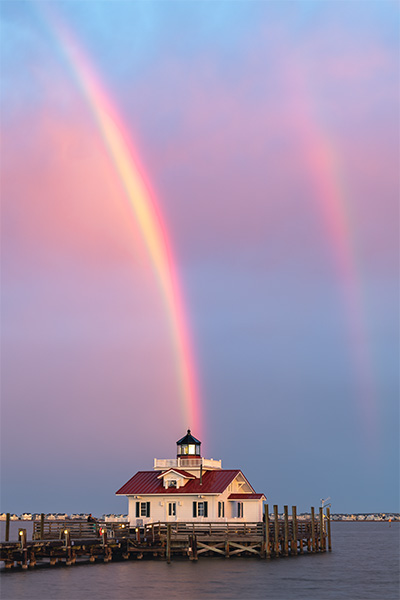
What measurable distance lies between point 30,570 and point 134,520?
12208mm

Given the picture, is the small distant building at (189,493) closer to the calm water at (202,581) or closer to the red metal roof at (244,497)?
the red metal roof at (244,497)

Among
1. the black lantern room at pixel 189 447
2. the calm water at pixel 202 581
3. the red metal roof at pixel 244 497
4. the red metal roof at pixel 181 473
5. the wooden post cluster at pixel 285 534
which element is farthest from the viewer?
the black lantern room at pixel 189 447

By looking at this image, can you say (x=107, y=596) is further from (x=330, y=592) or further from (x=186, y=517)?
(x=186, y=517)

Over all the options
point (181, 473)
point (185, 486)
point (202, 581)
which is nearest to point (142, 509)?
point (185, 486)

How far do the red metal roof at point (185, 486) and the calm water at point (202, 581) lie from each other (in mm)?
5327

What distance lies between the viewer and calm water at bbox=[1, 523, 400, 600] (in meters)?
46.4

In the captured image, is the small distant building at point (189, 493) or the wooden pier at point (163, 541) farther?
the small distant building at point (189, 493)

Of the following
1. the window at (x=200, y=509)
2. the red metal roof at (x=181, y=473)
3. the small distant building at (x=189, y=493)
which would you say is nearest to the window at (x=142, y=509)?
the small distant building at (x=189, y=493)

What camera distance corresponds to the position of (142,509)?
66312mm

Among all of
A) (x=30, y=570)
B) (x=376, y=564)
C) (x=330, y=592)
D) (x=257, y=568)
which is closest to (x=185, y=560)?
(x=257, y=568)

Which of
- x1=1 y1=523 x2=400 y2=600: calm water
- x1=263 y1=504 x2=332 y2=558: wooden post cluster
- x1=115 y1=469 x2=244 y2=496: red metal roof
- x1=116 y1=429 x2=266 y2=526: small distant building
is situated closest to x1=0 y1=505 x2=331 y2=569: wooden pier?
x1=263 y1=504 x2=332 y2=558: wooden post cluster

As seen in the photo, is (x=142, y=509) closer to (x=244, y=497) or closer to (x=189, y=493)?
(x=189, y=493)

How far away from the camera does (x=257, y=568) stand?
56.2 meters

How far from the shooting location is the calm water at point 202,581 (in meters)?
46.4
